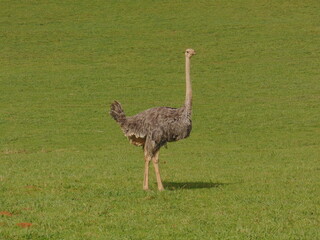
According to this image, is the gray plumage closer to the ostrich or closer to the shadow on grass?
the ostrich

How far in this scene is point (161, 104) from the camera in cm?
3500

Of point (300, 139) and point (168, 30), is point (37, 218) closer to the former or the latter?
point (300, 139)

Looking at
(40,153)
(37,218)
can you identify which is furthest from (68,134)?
(37,218)

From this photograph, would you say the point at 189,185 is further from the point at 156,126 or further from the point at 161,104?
the point at 161,104

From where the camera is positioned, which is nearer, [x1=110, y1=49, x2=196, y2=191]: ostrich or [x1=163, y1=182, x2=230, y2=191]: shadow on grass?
[x1=110, y1=49, x2=196, y2=191]: ostrich

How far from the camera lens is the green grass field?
471 inches

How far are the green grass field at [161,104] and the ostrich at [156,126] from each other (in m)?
0.89

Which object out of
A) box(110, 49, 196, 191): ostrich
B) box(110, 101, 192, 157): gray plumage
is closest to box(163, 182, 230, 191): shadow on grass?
box(110, 49, 196, 191): ostrich

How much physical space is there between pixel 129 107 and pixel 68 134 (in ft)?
19.0

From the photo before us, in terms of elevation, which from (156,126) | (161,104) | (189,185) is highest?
(156,126)

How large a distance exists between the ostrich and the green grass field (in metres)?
0.89

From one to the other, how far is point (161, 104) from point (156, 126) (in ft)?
65.8

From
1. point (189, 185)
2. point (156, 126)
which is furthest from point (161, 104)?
point (156, 126)

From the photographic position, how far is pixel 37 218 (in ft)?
38.3
